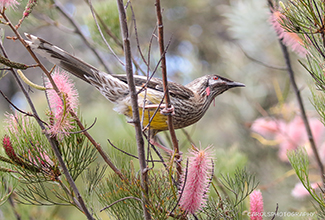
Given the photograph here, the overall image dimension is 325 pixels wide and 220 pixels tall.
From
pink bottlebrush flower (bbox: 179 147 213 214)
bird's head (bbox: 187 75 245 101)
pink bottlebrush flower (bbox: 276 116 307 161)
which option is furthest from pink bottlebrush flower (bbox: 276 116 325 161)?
pink bottlebrush flower (bbox: 179 147 213 214)

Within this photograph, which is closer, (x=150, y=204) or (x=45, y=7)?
(x=150, y=204)

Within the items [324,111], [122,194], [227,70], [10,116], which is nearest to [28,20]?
[10,116]

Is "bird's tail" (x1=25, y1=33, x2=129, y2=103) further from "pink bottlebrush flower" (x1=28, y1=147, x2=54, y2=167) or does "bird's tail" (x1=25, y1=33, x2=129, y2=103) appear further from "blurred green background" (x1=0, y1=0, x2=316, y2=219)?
"pink bottlebrush flower" (x1=28, y1=147, x2=54, y2=167)

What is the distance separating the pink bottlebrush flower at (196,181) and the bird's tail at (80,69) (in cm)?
81

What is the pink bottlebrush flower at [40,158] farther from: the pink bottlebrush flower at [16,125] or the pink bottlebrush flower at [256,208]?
Result: the pink bottlebrush flower at [256,208]

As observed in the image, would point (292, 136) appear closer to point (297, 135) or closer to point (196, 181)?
point (297, 135)

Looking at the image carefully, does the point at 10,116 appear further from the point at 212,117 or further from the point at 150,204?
the point at 212,117

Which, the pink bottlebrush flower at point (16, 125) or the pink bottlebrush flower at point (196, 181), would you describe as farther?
the pink bottlebrush flower at point (16, 125)

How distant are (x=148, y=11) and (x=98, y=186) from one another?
Answer: 15.8 feet

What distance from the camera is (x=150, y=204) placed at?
1.10 m

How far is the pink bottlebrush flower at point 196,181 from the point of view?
3.53 ft

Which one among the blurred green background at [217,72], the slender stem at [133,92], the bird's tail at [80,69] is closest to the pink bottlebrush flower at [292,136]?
the blurred green background at [217,72]

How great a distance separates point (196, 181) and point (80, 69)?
3.52 ft

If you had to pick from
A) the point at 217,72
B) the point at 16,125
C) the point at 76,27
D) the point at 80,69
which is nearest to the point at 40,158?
the point at 16,125
